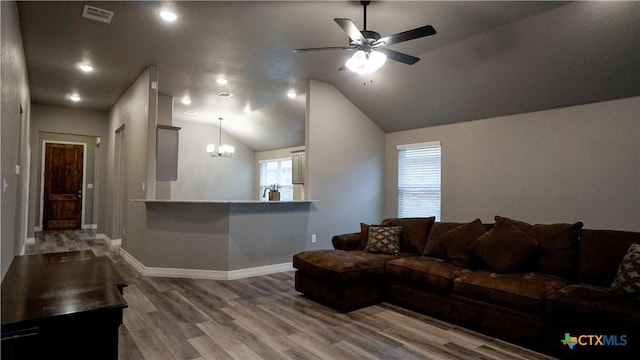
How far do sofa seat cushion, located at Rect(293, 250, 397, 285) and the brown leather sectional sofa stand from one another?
0.04 ft

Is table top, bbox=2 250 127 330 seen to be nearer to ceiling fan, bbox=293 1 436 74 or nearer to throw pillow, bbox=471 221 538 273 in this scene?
ceiling fan, bbox=293 1 436 74

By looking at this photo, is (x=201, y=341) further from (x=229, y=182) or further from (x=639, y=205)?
(x=229, y=182)

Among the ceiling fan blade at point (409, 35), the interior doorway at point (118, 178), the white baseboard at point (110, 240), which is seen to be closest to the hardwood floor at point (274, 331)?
the ceiling fan blade at point (409, 35)

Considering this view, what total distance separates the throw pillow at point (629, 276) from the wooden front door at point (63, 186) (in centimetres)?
1108

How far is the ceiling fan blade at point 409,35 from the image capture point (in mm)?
2765

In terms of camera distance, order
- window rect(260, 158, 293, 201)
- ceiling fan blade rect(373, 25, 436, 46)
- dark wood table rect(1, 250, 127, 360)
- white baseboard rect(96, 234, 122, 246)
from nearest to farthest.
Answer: dark wood table rect(1, 250, 127, 360)
ceiling fan blade rect(373, 25, 436, 46)
white baseboard rect(96, 234, 122, 246)
window rect(260, 158, 293, 201)

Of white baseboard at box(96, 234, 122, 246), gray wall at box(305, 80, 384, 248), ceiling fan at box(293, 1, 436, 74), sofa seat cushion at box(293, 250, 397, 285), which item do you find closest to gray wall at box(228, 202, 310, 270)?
gray wall at box(305, 80, 384, 248)

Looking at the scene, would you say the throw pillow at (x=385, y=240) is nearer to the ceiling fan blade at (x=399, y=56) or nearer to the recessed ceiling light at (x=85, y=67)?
the ceiling fan blade at (x=399, y=56)

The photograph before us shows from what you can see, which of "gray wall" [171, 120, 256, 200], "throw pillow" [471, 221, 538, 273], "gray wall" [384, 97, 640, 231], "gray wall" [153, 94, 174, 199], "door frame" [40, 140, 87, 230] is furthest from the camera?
"gray wall" [171, 120, 256, 200]

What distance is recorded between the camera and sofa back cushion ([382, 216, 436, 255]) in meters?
4.16

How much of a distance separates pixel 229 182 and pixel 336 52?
6.42m

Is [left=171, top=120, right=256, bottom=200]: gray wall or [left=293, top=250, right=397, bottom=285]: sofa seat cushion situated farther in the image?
[left=171, top=120, right=256, bottom=200]: gray wall

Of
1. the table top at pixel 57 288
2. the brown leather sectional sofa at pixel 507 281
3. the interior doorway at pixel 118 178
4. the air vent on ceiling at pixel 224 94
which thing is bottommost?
the brown leather sectional sofa at pixel 507 281

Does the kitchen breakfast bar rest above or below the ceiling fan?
below
